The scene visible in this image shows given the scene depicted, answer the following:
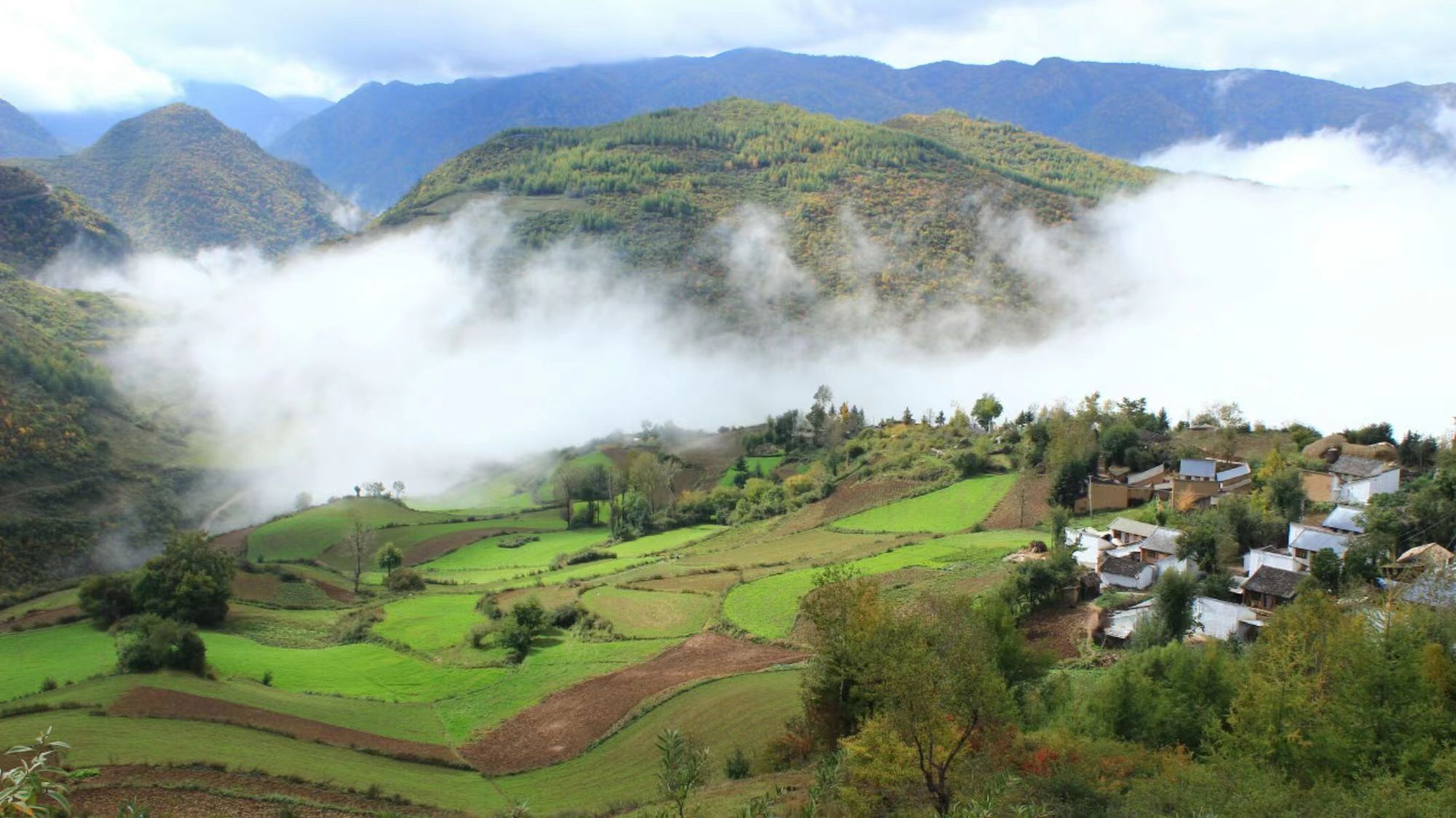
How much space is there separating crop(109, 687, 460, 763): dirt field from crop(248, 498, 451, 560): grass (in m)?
45.1

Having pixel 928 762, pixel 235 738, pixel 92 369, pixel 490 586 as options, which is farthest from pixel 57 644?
pixel 92 369

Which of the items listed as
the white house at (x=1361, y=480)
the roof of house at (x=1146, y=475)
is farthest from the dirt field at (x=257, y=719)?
the roof of house at (x=1146, y=475)

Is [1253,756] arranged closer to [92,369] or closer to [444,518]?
[444,518]

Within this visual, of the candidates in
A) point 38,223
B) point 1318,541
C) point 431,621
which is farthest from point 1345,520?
point 38,223

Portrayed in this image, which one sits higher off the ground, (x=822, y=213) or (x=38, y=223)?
(x=38, y=223)

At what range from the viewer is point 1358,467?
57.6 m

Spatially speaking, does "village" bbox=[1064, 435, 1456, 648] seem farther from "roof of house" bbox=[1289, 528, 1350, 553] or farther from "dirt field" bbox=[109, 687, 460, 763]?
"dirt field" bbox=[109, 687, 460, 763]

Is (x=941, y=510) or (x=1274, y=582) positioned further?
(x=941, y=510)

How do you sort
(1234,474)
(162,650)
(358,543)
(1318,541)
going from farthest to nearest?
(358,543) < (1234,474) < (1318,541) < (162,650)

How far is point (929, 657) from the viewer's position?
2077cm

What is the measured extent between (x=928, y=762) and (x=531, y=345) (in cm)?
17298

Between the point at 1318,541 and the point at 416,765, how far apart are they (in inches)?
1700

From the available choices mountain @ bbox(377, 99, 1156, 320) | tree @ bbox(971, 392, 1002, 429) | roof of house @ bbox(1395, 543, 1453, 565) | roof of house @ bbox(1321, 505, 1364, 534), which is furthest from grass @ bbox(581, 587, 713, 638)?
mountain @ bbox(377, 99, 1156, 320)

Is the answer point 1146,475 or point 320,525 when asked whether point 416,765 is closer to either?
point 1146,475
